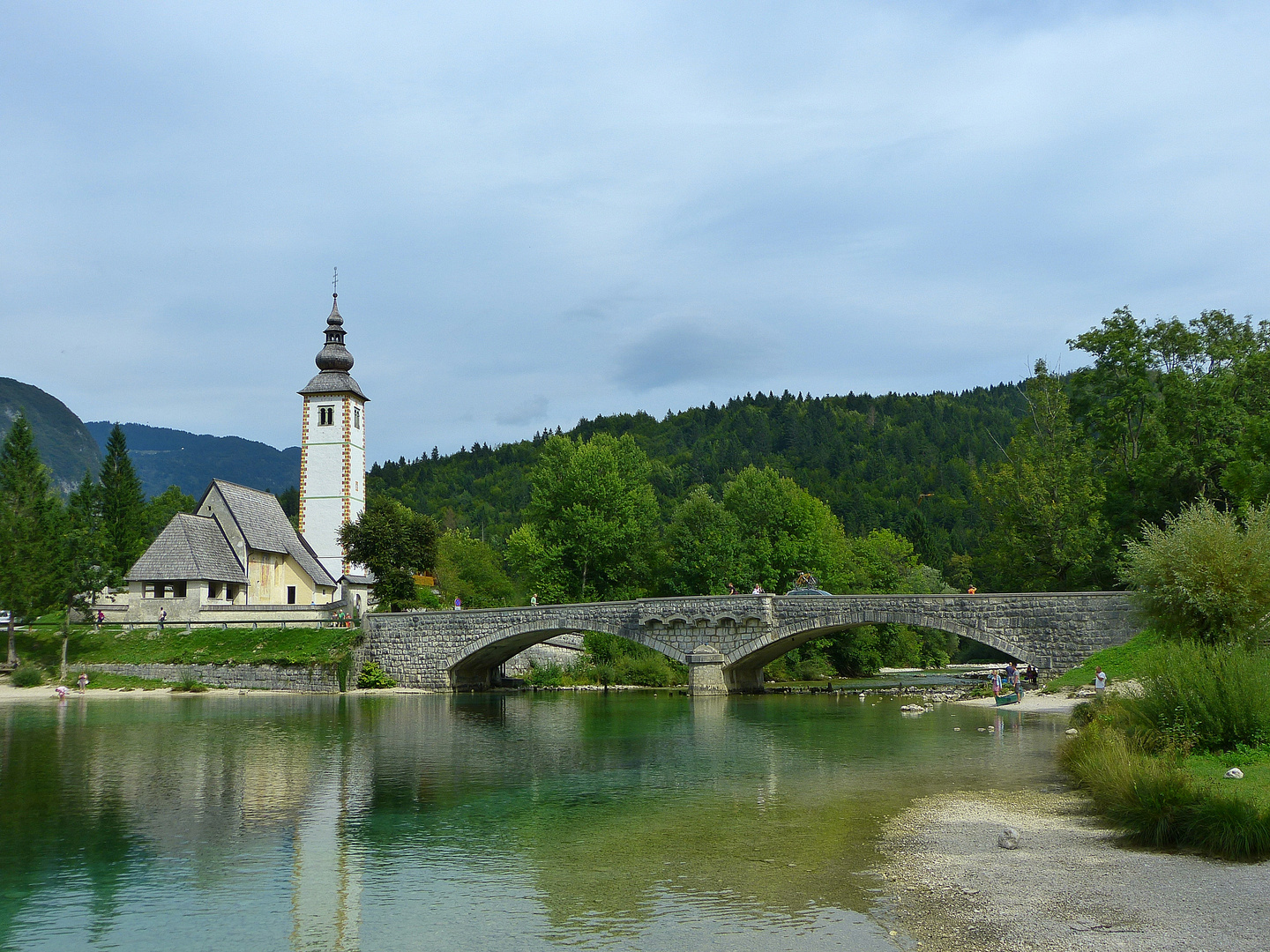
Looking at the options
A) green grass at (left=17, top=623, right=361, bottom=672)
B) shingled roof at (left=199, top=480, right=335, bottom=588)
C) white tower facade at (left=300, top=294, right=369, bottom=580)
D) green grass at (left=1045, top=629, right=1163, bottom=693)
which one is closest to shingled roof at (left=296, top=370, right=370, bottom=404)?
white tower facade at (left=300, top=294, right=369, bottom=580)

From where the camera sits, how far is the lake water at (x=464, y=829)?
11000mm

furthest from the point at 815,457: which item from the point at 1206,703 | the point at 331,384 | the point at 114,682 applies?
the point at 1206,703

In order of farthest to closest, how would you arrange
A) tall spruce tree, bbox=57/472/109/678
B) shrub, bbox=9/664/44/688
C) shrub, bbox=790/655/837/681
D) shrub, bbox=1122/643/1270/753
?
shrub, bbox=790/655/837/681
tall spruce tree, bbox=57/472/109/678
shrub, bbox=9/664/44/688
shrub, bbox=1122/643/1270/753

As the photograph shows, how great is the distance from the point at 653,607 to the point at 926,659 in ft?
117

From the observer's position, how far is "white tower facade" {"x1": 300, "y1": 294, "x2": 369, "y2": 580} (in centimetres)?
6438

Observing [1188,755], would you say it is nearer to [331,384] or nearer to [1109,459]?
[1109,459]

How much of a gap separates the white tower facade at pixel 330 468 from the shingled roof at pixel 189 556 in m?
7.48

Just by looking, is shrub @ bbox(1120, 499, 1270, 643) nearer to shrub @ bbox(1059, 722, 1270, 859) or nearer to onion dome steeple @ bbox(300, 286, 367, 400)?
shrub @ bbox(1059, 722, 1270, 859)

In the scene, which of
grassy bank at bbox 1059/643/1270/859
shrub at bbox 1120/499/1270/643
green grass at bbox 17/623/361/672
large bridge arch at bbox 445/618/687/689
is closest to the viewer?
grassy bank at bbox 1059/643/1270/859

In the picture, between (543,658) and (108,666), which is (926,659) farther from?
A: (108,666)

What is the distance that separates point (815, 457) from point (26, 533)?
117 metres

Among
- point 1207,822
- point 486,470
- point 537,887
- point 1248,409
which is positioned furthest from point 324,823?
point 486,470

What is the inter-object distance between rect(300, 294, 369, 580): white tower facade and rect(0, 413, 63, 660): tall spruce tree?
15213mm

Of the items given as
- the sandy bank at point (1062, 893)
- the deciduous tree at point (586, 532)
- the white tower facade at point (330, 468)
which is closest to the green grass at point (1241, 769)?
the sandy bank at point (1062, 893)
